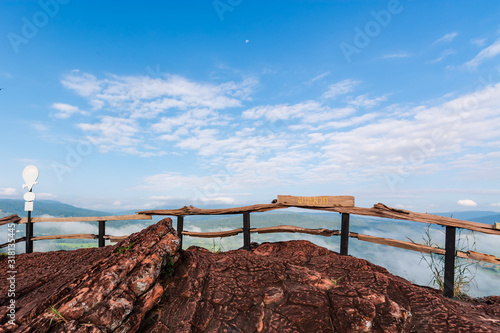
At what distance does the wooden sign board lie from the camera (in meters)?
6.34

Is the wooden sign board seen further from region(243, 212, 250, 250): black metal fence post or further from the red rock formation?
the red rock formation

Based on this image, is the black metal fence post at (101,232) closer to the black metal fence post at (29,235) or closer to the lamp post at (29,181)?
the lamp post at (29,181)

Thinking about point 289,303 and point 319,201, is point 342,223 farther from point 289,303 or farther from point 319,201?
point 289,303

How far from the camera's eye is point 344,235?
20.9ft

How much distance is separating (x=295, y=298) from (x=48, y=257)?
25.4 feet

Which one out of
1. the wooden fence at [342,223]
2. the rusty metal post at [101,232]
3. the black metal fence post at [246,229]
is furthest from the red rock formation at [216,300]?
the rusty metal post at [101,232]

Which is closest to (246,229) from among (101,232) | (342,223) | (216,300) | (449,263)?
(342,223)

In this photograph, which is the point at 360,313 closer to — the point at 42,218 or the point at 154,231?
the point at 154,231

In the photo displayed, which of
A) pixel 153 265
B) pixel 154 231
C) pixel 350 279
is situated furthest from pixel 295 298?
pixel 154 231

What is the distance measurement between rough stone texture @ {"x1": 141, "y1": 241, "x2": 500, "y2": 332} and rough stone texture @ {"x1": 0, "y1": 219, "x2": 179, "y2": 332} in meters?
0.23

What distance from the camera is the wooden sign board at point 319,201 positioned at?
6345 mm

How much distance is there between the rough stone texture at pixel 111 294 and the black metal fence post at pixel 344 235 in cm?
418

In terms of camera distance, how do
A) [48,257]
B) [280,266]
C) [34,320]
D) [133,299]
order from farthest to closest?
[48,257] < [280,266] < [133,299] < [34,320]

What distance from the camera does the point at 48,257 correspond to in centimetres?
766
